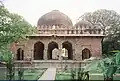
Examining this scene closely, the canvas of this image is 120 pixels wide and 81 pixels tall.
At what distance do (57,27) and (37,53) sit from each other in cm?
557

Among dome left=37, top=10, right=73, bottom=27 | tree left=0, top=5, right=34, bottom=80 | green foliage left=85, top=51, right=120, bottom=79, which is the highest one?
dome left=37, top=10, right=73, bottom=27

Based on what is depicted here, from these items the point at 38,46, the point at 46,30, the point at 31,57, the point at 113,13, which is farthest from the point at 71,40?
the point at 113,13

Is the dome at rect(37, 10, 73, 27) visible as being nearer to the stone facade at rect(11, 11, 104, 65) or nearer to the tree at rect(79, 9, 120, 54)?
the stone facade at rect(11, 11, 104, 65)

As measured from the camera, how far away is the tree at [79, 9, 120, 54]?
27.4m

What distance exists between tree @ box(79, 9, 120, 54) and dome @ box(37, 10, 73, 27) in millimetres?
4019

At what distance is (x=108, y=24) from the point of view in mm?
28547

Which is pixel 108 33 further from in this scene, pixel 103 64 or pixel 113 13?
pixel 103 64

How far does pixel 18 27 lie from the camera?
14547mm

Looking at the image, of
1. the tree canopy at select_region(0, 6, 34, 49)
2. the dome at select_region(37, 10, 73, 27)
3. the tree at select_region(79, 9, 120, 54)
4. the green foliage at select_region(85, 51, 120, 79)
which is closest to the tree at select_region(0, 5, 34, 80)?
the tree canopy at select_region(0, 6, 34, 49)

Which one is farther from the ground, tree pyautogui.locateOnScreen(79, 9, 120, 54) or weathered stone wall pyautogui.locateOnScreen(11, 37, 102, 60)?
tree pyautogui.locateOnScreen(79, 9, 120, 54)

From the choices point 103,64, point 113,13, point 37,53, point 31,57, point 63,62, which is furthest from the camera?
point 113,13

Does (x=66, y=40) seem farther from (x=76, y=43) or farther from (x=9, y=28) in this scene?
(x=9, y=28)

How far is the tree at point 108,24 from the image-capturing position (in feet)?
90.0

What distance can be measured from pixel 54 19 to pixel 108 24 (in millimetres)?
8019
